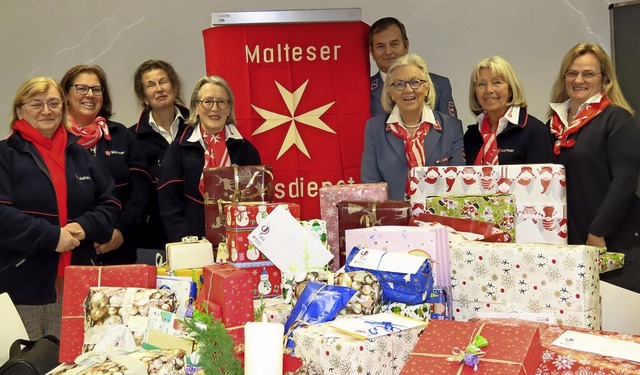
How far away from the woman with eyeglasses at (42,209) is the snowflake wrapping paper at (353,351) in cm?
167

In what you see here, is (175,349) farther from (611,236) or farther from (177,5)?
(177,5)

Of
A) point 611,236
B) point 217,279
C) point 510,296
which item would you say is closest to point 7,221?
point 217,279

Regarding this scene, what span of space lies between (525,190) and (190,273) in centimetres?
113

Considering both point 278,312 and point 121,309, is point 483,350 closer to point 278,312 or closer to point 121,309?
point 278,312

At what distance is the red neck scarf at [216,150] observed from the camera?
3404mm

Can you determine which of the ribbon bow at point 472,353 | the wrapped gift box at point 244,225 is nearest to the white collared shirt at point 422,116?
the wrapped gift box at point 244,225

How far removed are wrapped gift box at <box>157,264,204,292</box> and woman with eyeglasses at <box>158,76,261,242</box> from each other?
101cm

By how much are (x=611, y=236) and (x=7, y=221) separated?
8.77 feet

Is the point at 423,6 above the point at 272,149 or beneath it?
above

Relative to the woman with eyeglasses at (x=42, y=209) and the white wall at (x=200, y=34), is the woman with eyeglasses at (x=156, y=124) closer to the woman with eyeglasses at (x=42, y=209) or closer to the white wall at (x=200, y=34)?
the woman with eyeglasses at (x=42, y=209)

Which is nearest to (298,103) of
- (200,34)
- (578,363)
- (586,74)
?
(586,74)

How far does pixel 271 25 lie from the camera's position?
13.3ft

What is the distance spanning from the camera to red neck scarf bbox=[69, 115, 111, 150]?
3.75m

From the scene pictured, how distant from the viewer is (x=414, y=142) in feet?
10.9
